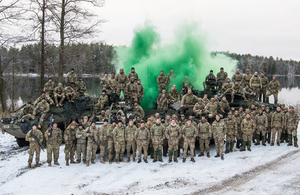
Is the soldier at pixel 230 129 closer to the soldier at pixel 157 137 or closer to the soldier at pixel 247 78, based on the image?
the soldier at pixel 157 137

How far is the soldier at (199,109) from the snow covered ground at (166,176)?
210cm

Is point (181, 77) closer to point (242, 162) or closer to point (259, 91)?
point (259, 91)

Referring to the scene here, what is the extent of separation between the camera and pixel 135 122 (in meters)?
10.8

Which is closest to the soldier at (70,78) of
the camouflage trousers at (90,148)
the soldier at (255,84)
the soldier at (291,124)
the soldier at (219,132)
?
the camouflage trousers at (90,148)

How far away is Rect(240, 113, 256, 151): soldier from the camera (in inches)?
416

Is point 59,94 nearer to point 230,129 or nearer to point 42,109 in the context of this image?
point 42,109

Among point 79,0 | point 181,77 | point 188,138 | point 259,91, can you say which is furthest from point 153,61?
point 188,138

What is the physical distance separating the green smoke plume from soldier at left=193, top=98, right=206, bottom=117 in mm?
10708

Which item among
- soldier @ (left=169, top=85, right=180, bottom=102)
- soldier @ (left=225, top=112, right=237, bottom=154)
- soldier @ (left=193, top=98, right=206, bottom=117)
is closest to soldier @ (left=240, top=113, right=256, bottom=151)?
soldier @ (left=225, top=112, right=237, bottom=154)

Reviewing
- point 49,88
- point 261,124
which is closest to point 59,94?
point 49,88

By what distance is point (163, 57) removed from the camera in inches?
916

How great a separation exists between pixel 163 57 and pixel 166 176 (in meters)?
16.3

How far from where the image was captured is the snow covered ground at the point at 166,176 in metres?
7.23

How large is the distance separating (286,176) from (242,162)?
1.59 meters
